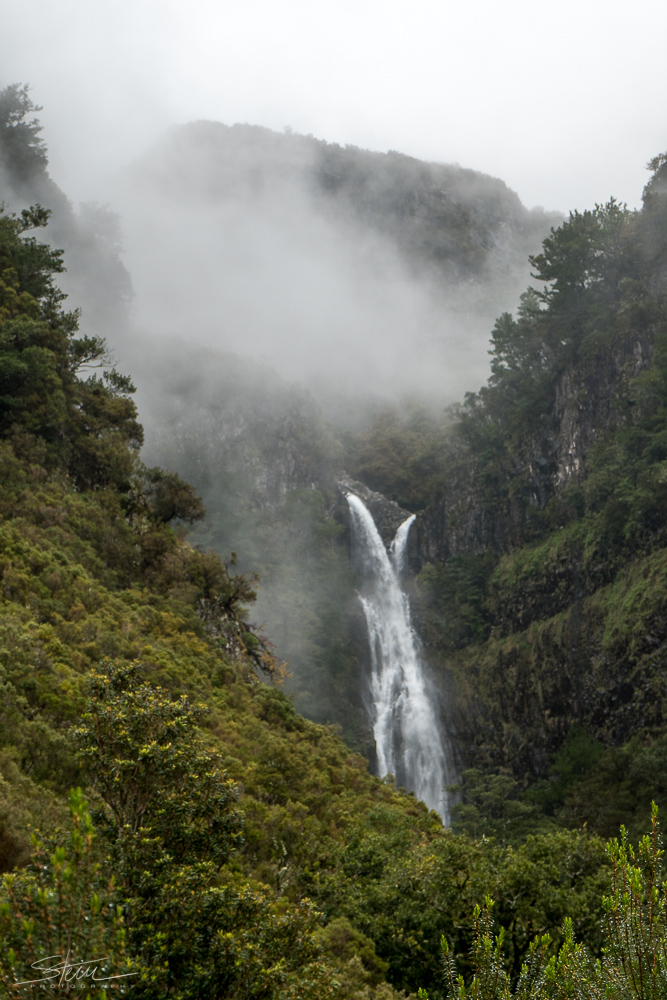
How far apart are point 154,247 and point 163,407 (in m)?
49.1

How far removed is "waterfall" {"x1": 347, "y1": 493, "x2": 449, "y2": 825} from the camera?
37219 millimetres

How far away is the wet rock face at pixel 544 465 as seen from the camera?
3862 centimetres

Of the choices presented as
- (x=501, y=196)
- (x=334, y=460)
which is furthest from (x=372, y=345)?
(x=501, y=196)

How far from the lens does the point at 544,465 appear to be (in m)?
43.4

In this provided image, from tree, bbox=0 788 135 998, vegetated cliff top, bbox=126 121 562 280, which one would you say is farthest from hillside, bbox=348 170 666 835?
vegetated cliff top, bbox=126 121 562 280

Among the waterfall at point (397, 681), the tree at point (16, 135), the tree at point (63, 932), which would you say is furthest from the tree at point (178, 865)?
the tree at point (16, 135)

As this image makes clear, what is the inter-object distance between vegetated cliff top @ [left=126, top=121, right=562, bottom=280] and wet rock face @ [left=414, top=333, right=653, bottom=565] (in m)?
62.4

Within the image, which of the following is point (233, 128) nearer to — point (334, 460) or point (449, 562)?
point (334, 460)

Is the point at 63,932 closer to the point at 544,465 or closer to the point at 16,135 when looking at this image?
the point at 544,465

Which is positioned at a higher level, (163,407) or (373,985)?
(163,407)

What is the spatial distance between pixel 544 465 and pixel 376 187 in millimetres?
83780

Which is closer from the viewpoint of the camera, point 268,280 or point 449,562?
point 449,562

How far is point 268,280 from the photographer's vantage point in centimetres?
10494

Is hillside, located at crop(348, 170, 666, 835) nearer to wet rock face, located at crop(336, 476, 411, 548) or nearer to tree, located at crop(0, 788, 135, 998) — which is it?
wet rock face, located at crop(336, 476, 411, 548)
